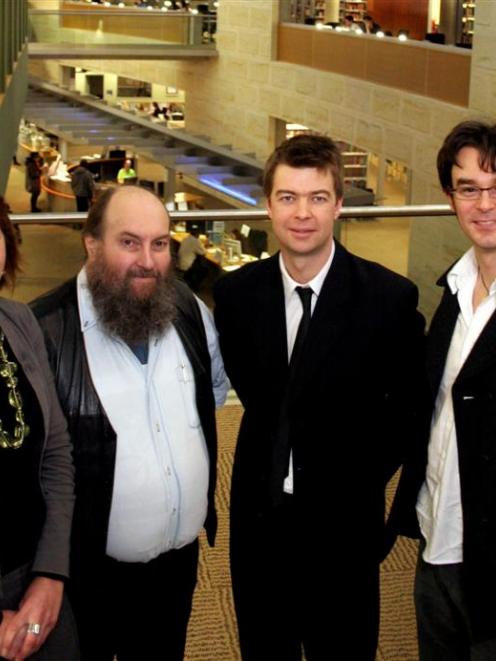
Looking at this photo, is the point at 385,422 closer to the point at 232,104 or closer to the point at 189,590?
the point at 189,590

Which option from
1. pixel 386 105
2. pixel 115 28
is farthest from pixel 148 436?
pixel 115 28

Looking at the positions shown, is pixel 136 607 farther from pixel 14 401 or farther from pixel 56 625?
pixel 14 401

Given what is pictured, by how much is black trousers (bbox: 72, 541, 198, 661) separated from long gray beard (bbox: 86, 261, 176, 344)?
2.05ft

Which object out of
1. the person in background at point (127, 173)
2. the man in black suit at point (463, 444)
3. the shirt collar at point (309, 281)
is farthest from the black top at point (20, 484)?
the person in background at point (127, 173)

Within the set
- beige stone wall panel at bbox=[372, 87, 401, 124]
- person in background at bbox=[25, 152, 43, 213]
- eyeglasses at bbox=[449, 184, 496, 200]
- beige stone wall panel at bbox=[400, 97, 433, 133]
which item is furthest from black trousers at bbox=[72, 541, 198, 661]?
person in background at bbox=[25, 152, 43, 213]

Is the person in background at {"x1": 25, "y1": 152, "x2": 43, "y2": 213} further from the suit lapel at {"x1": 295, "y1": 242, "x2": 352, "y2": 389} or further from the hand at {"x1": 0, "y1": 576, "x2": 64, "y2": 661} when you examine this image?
the hand at {"x1": 0, "y1": 576, "x2": 64, "y2": 661}

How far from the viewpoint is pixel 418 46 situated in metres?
19.8

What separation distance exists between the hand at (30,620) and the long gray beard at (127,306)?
2.18ft

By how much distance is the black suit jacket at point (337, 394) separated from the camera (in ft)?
9.88

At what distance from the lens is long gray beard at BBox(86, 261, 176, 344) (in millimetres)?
2826

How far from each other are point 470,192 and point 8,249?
45.2 inches

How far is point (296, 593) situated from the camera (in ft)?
10.4

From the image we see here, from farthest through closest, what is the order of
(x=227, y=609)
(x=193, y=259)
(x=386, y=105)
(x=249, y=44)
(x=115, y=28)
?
1. (x=115, y=28)
2. (x=249, y=44)
3. (x=386, y=105)
4. (x=193, y=259)
5. (x=227, y=609)

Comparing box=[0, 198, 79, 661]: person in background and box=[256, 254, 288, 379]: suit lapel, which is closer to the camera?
box=[0, 198, 79, 661]: person in background
